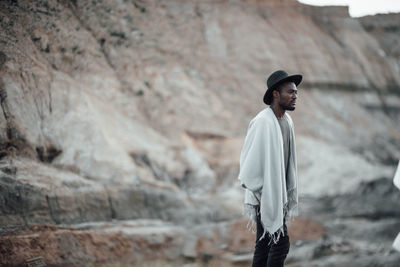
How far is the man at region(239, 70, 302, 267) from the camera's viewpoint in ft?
10.6

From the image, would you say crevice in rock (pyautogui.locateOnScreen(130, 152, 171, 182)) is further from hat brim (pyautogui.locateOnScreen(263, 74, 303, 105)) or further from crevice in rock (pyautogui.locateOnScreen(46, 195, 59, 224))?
hat brim (pyautogui.locateOnScreen(263, 74, 303, 105))

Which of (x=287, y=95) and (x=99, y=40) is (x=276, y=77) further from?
(x=99, y=40)

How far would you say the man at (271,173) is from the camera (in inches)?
128

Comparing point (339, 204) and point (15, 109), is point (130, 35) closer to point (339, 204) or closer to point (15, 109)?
point (15, 109)

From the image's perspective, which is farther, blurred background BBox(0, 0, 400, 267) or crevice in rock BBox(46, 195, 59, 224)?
blurred background BBox(0, 0, 400, 267)

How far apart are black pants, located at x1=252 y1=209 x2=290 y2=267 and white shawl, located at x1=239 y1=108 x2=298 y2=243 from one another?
65 millimetres

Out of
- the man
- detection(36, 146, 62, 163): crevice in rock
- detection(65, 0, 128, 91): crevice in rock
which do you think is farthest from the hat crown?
detection(65, 0, 128, 91): crevice in rock

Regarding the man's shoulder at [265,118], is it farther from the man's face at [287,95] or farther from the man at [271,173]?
the man's face at [287,95]

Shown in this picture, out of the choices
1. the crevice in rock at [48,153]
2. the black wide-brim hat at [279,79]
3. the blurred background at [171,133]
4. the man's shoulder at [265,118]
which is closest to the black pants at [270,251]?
the man's shoulder at [265,118]

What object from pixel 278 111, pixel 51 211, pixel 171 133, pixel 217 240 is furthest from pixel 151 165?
pixel 278 111

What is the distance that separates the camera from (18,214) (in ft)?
19.6

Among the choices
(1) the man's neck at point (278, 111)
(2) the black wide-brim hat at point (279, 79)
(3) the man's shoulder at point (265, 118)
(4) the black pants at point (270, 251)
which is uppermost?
(2) the black wide-brim hat at point (279, 79)

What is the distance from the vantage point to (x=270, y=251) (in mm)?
3318

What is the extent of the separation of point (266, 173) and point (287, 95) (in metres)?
0.67
